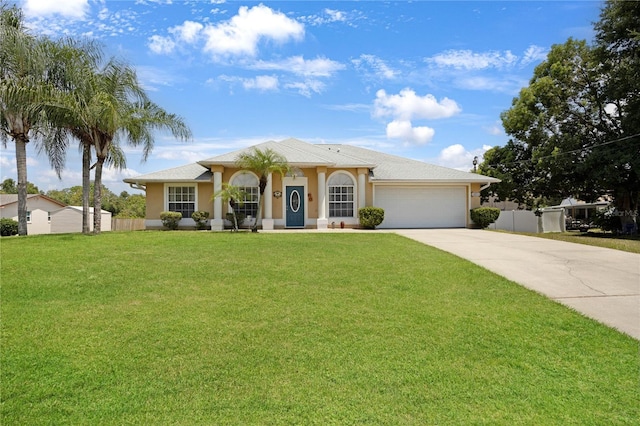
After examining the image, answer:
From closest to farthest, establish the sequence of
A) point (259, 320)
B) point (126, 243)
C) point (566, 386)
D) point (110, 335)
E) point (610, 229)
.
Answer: point (566, 386) → point (110, 335) → point (259, 320) → point (126, 243) → point (610, 229)

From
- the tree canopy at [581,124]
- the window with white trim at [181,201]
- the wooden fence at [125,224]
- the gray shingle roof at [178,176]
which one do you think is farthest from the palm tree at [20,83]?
the tree canopy at [581,124]

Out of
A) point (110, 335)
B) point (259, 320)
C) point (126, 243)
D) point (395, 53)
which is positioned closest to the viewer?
point (110, 335)

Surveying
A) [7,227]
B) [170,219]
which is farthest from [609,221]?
[7,227]

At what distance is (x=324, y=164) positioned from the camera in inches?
731

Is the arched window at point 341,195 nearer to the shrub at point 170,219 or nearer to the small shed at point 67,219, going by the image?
the shrub at point 170,219

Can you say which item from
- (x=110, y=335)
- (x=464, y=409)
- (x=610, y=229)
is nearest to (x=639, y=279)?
(x=464, y=409)

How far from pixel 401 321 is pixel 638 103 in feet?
74.6

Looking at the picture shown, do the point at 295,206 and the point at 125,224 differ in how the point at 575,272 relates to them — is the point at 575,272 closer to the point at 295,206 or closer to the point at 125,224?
the point at 295,206

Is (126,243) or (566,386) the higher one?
(126,243)

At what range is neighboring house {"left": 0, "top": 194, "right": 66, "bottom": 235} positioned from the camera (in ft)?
121

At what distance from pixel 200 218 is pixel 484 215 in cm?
1445

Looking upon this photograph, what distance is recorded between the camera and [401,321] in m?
5.10

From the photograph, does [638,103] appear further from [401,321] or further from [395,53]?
[401,321]

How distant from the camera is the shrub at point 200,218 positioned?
18625 millimetres
